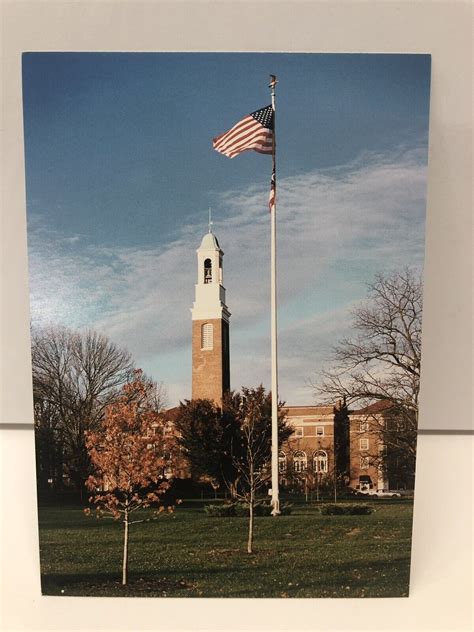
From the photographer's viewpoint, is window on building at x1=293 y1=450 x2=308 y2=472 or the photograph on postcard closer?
the photograph on postcard

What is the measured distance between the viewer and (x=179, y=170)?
7.39 meters

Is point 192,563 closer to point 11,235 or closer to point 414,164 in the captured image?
point 11,235

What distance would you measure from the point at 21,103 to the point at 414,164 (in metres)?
3.49

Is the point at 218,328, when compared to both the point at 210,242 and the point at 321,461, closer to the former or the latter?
the point at 210,242

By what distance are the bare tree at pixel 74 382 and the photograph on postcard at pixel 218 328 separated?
0.02 m

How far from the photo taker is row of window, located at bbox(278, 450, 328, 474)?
7422 mm

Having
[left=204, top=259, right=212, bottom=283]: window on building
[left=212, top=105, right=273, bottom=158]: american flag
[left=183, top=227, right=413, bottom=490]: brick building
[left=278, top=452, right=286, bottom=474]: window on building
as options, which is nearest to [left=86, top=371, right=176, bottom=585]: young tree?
[left=183, top=227, right=413, bottom=490]: brick building

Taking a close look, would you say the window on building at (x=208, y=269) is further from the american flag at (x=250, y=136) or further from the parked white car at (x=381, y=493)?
the parked white car at (x=381, y=493)

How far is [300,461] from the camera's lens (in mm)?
7422

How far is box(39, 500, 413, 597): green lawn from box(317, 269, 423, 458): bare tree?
2.95ft

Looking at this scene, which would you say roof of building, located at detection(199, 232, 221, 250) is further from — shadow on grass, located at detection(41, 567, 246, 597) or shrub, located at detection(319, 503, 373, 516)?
shadow on grass, located at detection(41, 567, 246, 597)

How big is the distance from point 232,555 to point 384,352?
220 centimetres

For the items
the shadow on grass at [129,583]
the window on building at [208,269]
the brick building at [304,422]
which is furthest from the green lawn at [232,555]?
the window on building at [208,269]

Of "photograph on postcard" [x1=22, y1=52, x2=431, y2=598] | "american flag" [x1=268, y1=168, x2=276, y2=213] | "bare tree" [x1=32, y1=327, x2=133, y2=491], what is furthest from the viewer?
"bare tree" [x1=32, y1=327, x2=133, y2=491]
